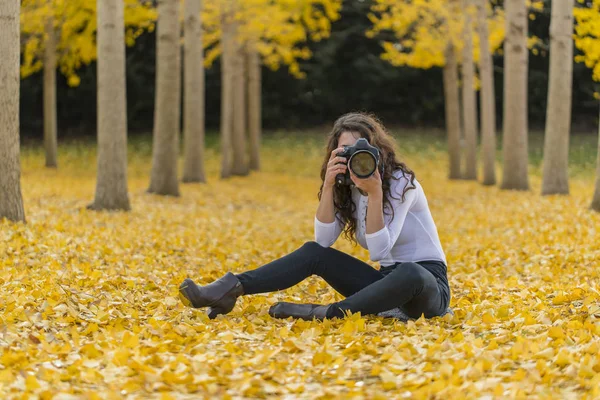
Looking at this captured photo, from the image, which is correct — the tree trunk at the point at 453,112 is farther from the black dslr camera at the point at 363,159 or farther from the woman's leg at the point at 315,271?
the black dslr camera at the point at 363,159

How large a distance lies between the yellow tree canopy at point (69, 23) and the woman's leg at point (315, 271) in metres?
13.8

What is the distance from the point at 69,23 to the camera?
20203mm

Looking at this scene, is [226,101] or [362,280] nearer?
[362,280]

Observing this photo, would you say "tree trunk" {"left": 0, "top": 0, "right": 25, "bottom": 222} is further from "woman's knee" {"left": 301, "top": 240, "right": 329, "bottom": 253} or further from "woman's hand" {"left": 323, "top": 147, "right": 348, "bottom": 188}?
"woman's hand" {"left": 323, "top": 147, "right": 348, "bottom": 188}

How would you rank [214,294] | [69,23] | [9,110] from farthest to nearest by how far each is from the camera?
[69,23], [9,110], [214,294]

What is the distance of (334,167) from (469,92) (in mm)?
16534

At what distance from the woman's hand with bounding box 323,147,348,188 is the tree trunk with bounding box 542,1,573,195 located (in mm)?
9604

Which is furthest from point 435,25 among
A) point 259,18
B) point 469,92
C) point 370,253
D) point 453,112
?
point 370,253

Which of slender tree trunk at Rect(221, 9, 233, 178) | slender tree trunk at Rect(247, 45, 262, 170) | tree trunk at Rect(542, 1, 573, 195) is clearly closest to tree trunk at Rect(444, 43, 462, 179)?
slender tree trunk at Rect(247, 45, 262, 170)

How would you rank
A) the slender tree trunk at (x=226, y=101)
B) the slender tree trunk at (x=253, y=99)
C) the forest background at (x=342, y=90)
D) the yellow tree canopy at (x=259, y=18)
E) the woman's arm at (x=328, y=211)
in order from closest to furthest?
the woman's arm at (x=328, y=211)
the yellow tree canopy at (x=259, y=18)
the slender tree trunk at (x=226, y=101)
the slender tree trunk at (x=253, y=99)
the forest background at (x=342, y=90)

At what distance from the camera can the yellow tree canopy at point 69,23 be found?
18500 mm

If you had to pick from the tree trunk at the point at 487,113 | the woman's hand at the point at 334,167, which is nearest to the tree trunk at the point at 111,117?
the woman's hand at the point at 334,167

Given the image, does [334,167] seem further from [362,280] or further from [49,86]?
[49,86]

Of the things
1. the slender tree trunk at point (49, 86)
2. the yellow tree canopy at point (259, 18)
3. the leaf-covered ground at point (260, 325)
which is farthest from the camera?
the slender tree trunk at point (49, 86)
